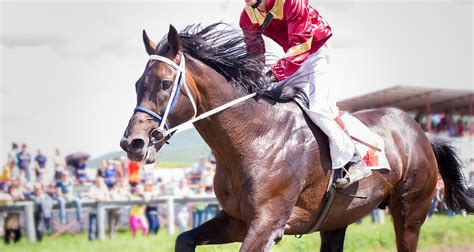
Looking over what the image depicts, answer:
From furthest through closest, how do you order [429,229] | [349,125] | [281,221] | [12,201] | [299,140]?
[12,201] < [429,229] < [349,125] < [299,140] < [281,221]

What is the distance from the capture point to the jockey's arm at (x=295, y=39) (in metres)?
5.41

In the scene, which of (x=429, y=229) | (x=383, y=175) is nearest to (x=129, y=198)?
(x=429, y=229)

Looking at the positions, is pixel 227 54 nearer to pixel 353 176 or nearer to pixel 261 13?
pixel 261 13

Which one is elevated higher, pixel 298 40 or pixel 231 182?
pixel 298 40

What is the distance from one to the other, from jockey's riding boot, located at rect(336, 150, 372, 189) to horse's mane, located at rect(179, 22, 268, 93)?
0.96 m

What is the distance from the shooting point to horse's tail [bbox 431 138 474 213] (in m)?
7.29

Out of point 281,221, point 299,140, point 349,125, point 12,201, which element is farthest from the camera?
point 12,201

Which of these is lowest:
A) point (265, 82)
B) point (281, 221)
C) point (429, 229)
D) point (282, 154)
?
point (429, 229)

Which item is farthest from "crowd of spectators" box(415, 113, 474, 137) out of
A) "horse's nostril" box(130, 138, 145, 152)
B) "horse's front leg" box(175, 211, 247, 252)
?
"horse's nostril" box(130, 138, 145, 152)

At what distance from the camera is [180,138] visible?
518cm

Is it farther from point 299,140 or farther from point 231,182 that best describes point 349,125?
point 231,182

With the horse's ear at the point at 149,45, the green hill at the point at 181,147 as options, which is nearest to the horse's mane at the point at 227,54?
the horse's ear at the point at 149,45

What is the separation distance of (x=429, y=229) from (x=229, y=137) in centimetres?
592

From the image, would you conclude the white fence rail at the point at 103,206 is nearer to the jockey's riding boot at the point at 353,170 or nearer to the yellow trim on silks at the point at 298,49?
the jockey's riding boot at the point at 353,170
